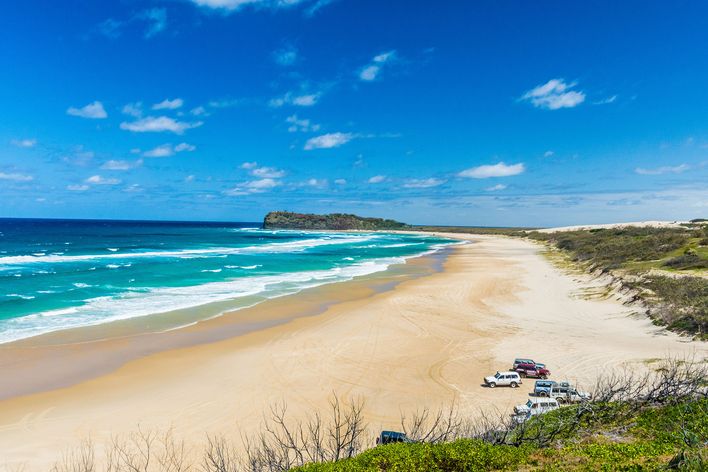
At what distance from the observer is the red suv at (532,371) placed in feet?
59.2

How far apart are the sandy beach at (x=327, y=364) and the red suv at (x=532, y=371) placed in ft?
1.98

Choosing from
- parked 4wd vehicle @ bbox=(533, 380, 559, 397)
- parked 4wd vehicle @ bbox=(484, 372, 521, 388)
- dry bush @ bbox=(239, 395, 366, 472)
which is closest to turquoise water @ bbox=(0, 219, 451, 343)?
dry bush @ bbox=(239, 395, 366, 472)

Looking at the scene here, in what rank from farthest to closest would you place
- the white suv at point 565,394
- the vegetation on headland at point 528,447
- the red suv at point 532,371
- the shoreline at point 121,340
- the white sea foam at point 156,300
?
the white sea foam at point 156,300 < the shoreline at point 121,340 < the red suv at point 532,371 < the white suv at point 565,394 < the vegetation on headland at point 528,447

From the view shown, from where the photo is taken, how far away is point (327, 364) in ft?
66.3

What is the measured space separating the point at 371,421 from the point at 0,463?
10.9 m

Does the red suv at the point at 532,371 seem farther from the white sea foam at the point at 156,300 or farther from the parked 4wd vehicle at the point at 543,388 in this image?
the white sea foam at the point at 156,300

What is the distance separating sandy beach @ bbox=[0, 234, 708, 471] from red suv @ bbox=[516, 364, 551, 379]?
604 mm

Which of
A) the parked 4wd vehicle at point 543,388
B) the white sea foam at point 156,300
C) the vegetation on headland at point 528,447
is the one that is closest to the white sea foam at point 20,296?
the white sea foam at point 156,300

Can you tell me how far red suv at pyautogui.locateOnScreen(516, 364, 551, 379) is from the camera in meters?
18.0

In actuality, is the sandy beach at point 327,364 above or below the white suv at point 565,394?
below

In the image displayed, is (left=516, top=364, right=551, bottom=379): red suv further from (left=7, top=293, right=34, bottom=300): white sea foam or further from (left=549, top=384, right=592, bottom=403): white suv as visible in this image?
(left=7, top=293, right=34, bottom=300): white sea foam

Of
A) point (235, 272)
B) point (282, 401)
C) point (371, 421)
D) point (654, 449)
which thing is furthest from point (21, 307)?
point (654, 449)

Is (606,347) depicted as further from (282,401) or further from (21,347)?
(21,347)

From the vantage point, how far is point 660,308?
26.4 m
